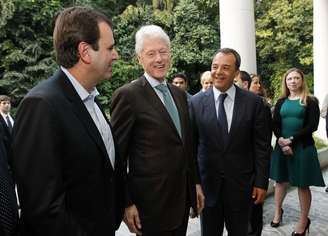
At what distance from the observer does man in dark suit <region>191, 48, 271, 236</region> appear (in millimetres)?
3117

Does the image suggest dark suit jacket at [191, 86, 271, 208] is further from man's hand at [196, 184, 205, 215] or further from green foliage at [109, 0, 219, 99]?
green foliage at [109, 0, 219, 99]

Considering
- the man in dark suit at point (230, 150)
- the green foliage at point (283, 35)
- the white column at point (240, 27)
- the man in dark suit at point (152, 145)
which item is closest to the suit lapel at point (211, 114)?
the man in dark suit at point (230, 150)

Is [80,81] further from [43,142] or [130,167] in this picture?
[130,167]

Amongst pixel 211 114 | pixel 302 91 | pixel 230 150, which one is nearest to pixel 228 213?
pixel 230 150

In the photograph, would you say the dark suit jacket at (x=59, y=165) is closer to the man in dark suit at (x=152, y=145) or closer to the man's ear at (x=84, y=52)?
the man's ear at (x=84, y=52)

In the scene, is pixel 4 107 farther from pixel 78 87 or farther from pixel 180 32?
pixel 180 32

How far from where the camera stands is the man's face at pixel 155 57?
2.58m

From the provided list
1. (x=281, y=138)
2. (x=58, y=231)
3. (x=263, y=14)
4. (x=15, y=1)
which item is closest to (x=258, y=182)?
(x=281, y=138)

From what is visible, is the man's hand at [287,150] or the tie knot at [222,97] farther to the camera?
the man's hand at [287,150]

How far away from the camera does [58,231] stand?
62.7 inches

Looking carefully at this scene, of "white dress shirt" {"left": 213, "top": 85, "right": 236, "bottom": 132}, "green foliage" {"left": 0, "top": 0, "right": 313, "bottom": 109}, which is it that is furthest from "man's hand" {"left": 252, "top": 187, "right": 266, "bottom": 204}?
"green foliage" {"left": 0, "top": 0, "right": 313, "bottom": 109}

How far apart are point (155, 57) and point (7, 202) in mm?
1370

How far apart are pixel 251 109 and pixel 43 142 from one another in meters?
1.97

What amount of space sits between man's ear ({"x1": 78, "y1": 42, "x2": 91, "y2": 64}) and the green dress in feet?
10.7
